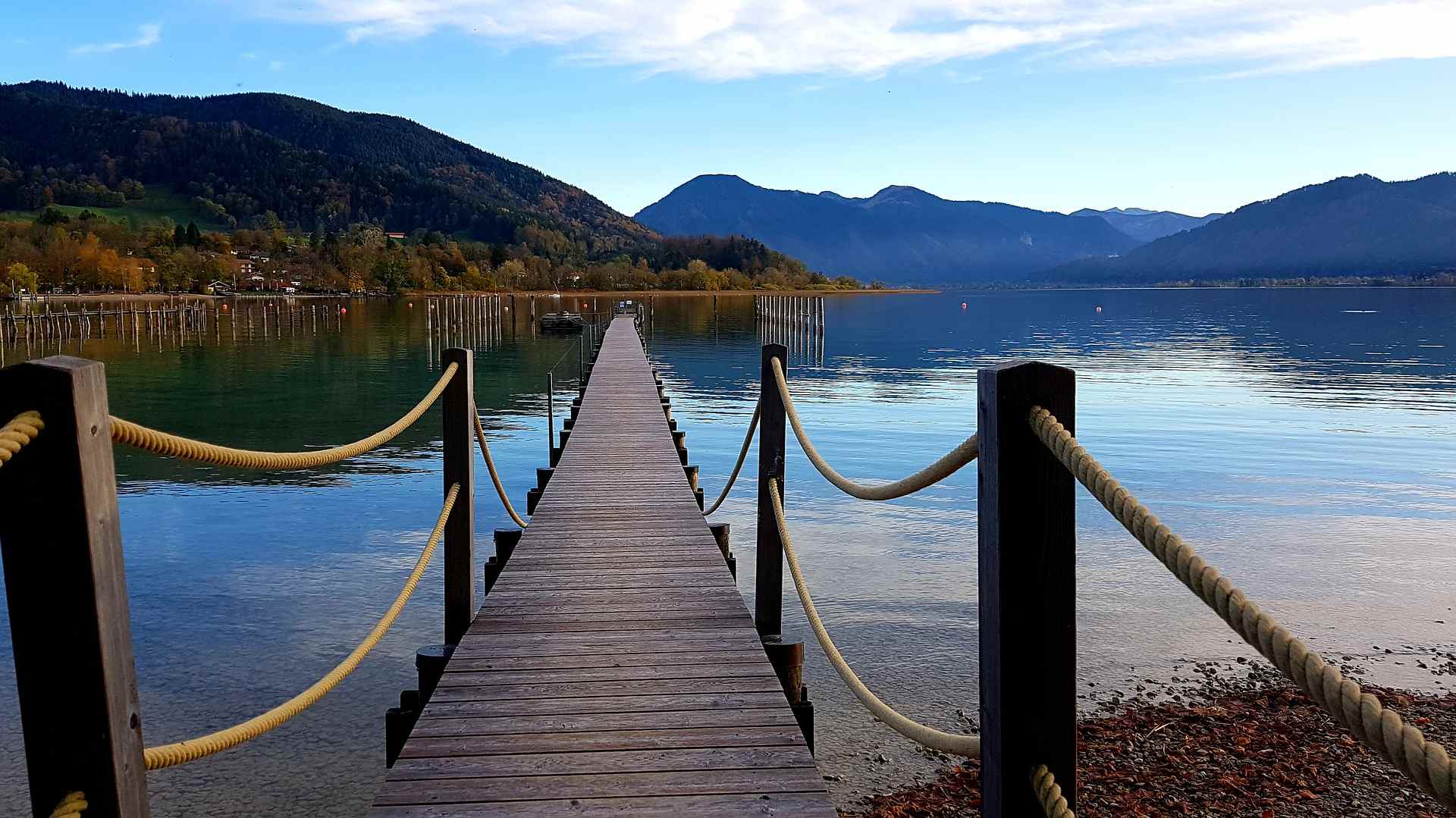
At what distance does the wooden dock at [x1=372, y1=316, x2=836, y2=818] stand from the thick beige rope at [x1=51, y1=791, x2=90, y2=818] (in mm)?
1596

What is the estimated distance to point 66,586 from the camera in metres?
1.83

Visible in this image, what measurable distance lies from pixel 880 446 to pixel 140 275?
140307 millimetres

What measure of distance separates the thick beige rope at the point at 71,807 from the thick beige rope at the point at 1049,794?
1867 millimetres

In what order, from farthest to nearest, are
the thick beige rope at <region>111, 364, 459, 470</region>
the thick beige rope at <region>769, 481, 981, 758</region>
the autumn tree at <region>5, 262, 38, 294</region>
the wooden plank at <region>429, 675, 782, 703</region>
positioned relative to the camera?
the autumn tree at <region>5, 262, 38, 294</region> < the wooden plank at <region>429, 675, 782, 703</region> < the thick beige rope at <region>769, 481, 981, 758</region> < the thick beige rope at <region>111, 364, 459, 470</region>

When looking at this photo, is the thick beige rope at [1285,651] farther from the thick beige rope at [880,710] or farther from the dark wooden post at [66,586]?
the dark wooden post at [66,586]

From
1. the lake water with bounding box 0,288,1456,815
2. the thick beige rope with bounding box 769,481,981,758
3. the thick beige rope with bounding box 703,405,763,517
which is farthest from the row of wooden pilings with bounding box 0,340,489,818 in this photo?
the thick beige rope with bounding box 703,405,763,517

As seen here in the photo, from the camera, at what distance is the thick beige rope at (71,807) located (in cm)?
186

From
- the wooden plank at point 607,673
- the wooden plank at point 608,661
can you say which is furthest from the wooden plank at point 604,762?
the wooden plank at point 608,661

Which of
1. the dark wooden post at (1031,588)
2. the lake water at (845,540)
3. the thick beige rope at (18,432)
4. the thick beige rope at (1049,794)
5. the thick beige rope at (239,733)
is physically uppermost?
the thick beige rope at (18,432)

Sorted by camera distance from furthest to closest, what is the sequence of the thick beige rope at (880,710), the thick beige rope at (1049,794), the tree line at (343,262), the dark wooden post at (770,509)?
the tree line at (343,262) → the dark wooden post at (770,509) → the thick beige rope at (880,710) → the thick beige rope at (1049,794)

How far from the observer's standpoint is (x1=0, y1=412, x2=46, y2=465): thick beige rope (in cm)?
162

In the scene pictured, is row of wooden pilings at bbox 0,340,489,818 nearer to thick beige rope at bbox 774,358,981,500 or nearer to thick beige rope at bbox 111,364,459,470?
thick beige rope at bbox 111,364,459,470

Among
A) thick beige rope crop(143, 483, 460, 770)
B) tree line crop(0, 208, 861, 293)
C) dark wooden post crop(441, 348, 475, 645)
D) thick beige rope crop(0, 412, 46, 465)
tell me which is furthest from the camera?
tree line crop(0, 208, 861, 293)

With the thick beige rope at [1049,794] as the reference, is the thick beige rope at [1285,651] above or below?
above
